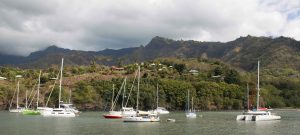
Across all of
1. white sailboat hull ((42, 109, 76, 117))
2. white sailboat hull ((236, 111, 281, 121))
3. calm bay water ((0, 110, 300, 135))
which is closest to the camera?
calm bay water ((0, 110, 300, 135))

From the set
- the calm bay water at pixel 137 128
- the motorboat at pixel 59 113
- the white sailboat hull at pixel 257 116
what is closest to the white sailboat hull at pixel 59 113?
the motorboat at pixel 59 113

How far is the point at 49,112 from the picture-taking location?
12756 cm

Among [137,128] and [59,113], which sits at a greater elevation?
[59,113]

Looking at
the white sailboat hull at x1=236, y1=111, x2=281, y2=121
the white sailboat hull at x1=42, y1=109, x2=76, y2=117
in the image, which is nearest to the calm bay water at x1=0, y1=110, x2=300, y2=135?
the white sailboat hull at x1=236, y1=111, x2=281, y2=121

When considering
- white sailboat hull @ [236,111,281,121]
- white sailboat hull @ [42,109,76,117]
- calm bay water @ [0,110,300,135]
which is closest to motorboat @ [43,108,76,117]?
white sailboat hull @ [42,109,76,117]

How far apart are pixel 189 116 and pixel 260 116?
26.6m

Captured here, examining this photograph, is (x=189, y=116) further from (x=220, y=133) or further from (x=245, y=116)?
(x=220, y=133)

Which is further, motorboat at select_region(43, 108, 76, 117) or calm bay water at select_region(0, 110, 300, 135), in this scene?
motorboat at select_region(43, 108, 76, 117)

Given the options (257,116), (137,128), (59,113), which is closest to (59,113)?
(59,113)

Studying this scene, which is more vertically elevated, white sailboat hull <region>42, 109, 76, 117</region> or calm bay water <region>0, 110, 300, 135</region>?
white sailboat hull <region>42, 109, 76, 117</region>

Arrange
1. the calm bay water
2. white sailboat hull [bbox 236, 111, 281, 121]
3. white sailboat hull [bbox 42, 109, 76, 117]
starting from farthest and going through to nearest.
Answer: white sailboat hull [bbox 42, 109, 76, 117] → white sailboat hull [bbox 236, 111, 281, 121] → the calm bay water

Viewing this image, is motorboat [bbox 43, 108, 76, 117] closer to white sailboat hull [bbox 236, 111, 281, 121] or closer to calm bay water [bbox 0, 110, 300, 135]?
calm bay water [bbox 0, 110, 300, 135]

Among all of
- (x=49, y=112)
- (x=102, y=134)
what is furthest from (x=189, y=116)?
(x=102, y=134)

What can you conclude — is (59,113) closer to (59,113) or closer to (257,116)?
(59,113)
